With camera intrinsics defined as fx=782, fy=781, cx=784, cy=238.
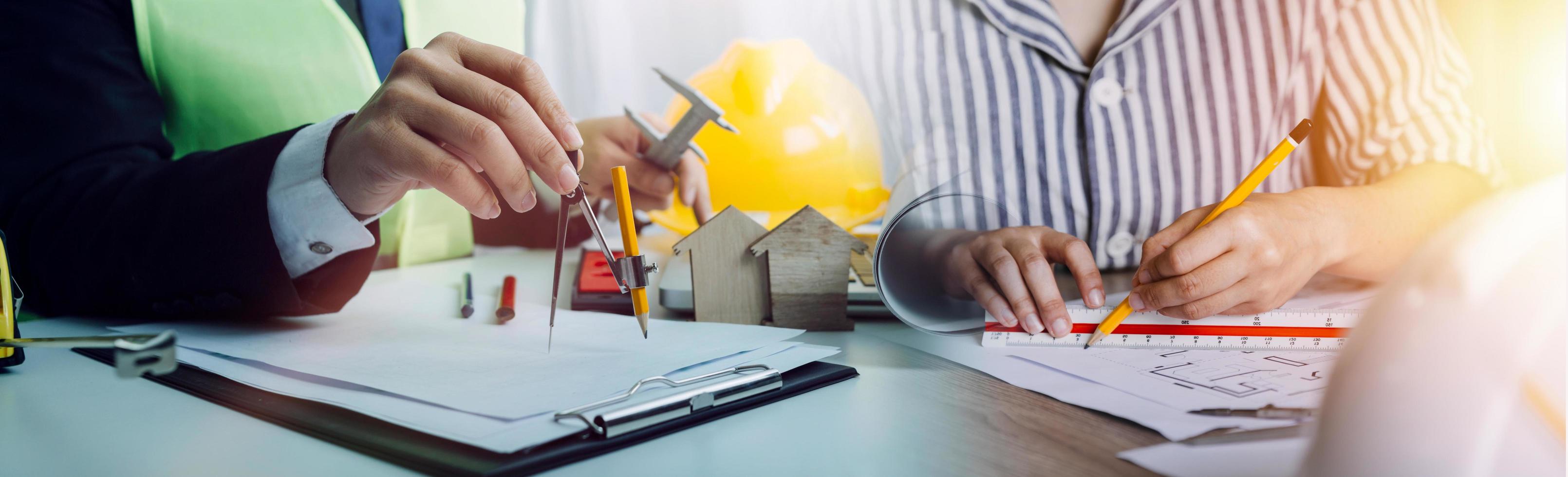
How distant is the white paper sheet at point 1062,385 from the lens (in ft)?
0.99

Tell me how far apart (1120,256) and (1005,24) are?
25 centimetres

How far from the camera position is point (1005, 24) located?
0.75 meters

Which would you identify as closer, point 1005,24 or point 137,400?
point 137,400

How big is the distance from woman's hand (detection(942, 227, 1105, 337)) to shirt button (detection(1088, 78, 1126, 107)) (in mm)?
253

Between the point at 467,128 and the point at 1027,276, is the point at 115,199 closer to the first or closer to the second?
the point at 467,128

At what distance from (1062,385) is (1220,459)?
0.31 ft

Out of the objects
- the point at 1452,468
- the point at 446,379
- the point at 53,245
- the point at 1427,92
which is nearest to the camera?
the point at 1452,468

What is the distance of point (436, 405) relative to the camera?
311 millimetres

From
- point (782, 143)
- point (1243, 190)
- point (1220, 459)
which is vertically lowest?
point (1220, 459)

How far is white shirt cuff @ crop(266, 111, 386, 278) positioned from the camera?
478mm

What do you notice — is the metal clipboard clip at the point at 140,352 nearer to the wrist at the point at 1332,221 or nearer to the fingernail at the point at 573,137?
the fingernail at the point at 573,137

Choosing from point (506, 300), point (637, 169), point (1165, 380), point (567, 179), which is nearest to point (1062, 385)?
point (1165, 380)

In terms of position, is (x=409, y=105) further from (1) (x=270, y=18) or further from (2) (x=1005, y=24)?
(2) (x=1005, y=24)

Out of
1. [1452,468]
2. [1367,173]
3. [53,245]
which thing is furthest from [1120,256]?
[53,245]
